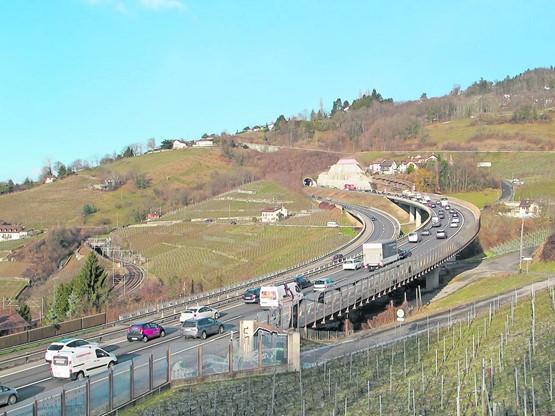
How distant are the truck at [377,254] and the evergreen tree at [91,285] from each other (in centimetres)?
2572

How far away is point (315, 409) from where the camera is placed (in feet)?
64.5

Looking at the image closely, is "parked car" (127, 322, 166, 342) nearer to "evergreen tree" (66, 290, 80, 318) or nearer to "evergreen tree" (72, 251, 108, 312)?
"evergreen tree" (66, 290, 80, 318)

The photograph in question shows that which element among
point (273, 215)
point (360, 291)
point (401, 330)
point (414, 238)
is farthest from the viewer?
point (273, 215)

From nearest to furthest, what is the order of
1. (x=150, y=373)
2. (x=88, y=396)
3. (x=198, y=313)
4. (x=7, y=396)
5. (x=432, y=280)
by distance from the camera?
1. (x=88, y=396)
2. (x=150, y=373)
3. (x=7, y=396)
4. (x=198, y=313)
5. (x=432, y=280)

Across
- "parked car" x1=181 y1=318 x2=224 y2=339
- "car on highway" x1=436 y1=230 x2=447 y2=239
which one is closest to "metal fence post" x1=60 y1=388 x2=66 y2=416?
"parked car" x1=181 y1=318 x2=224 y2=339

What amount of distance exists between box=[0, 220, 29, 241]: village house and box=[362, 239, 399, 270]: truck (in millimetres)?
108419

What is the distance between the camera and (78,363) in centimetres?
2648

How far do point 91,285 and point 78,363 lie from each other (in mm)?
38980

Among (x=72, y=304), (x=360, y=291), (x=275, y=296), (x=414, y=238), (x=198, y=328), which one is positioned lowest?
(x=72, y=304)

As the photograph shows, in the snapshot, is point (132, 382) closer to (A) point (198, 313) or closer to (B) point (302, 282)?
(A) point (198, 313)

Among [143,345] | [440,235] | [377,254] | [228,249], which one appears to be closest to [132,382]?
[143,345]

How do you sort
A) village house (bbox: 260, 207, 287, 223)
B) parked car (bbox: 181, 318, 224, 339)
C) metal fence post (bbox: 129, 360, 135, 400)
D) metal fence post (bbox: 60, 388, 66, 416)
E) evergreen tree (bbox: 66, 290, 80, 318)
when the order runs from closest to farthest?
metal fence post (bbox: 60, 388, 66, 416)
metal fence post (bbox: 129, 360, 135, 400)
parked car (bbox: 181, 318, 224, 339)
evergreen tree (bbox: 66, 290, 80, 318)
village house (bbox: 260, 207, 287, 223)

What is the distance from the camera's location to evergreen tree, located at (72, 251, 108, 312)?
62.2m

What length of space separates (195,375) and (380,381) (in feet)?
21.3
